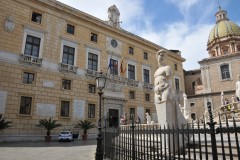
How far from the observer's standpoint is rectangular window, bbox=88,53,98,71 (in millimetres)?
23422

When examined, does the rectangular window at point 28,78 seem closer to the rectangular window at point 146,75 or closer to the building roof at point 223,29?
the rectangular window at point 146,75

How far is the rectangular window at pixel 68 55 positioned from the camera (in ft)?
70.7

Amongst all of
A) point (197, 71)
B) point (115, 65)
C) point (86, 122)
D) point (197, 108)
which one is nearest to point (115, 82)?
point (115, 65)

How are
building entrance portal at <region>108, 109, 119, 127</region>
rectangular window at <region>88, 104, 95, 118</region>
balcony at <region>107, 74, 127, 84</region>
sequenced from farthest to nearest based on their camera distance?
1. balcony at <region>107, 74, 127, 84</region>
2. building entrance portal at <region>108, 109, 119, 127</region>
3. rectangular window at <region>88, 104, 95, 118</region>

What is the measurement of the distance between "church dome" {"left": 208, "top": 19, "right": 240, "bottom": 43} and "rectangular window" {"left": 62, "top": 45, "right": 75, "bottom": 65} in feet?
123

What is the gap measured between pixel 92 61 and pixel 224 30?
36703 millimetres

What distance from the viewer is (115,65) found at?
25.4 m

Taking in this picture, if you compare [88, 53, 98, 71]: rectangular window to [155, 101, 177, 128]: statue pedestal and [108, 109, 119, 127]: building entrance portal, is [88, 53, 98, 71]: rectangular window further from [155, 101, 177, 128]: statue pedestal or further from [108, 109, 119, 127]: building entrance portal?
[155, 101, 177, 128]: statue pedestal

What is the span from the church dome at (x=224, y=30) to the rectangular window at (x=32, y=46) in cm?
4096

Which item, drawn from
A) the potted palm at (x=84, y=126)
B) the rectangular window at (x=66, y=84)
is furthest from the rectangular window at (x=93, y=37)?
the potted palm at (x=84, y=126)

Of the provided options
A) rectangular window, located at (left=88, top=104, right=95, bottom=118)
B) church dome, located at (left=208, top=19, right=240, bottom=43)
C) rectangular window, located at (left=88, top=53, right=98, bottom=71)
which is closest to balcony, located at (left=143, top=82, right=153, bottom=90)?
rectangular window, located at (left=88, top=53, right=98, bottom=71)

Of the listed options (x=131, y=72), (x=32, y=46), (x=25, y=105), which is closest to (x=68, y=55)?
(x=32, y=46)

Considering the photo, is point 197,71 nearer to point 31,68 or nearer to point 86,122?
point 86,122

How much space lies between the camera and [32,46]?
19484mm
